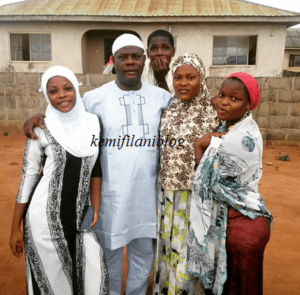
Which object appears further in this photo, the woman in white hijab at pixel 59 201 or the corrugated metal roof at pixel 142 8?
the corrugated metal roof at pixel 142 8

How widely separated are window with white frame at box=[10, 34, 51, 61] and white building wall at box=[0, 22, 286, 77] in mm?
232

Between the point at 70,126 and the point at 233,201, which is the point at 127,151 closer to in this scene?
the point at 70,126

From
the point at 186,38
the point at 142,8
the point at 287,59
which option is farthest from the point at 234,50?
the point at 287,59

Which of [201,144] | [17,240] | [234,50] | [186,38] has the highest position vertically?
[186,38]

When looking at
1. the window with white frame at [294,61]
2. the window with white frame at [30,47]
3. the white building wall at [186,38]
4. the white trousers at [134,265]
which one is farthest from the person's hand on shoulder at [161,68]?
the window with white frame at [294,61]

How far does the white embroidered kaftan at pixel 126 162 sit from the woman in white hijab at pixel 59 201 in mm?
213

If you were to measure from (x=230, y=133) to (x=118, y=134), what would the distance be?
752mm

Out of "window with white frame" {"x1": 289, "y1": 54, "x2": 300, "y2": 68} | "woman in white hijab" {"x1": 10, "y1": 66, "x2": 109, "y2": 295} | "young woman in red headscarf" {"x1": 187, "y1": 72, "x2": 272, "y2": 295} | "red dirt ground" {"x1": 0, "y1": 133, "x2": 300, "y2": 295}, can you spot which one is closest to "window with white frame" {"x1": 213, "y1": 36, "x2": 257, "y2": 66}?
"red dirt ground" {"x1": 0, "y1": 133, "x2": 300, "y2": 295}

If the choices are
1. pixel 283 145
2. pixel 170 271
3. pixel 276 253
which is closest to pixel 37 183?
pixel 170 271

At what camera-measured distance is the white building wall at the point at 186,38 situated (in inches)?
414

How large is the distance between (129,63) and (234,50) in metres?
9.79

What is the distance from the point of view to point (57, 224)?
1898 millimetres

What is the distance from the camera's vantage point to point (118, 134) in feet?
7.13

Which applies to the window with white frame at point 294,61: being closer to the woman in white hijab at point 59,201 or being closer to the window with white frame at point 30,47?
the window with white frame at point 30,47
